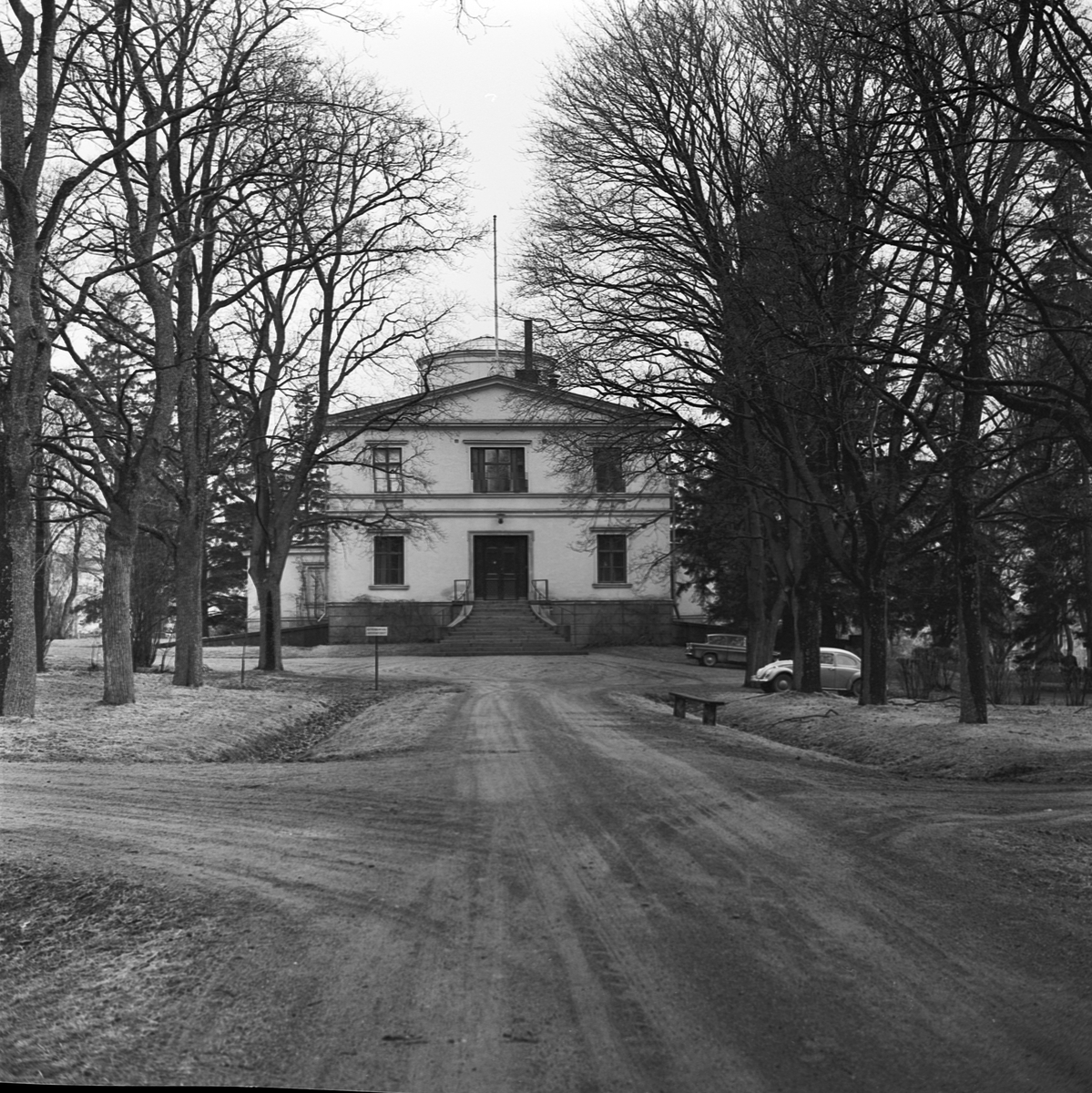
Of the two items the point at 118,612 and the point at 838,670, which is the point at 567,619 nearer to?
the point at 838,670

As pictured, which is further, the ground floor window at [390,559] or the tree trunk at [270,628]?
the ground floor window at [390,559]

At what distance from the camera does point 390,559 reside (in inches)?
2231

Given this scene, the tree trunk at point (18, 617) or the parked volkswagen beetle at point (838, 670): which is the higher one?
the tree trunk at point (18, 617)

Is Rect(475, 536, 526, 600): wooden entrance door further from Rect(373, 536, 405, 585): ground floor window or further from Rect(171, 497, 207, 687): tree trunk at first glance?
Rect(171, 497, 207, 687): tree trunk

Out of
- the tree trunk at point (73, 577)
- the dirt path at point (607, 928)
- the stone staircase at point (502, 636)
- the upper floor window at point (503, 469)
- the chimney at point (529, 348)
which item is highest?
the upper floor window at point (503, 469)

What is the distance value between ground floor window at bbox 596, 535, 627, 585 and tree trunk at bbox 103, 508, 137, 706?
3806 cm

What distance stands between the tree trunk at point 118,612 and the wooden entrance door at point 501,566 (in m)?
37.1

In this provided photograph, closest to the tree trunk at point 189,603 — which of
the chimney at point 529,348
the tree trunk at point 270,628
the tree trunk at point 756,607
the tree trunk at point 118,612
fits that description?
the tree trunk at point 118,612

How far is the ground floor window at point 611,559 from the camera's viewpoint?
57.2 meters

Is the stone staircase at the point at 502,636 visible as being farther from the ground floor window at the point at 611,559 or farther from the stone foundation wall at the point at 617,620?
the ground floor window at the point at 611,559

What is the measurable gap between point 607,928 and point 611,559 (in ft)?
168

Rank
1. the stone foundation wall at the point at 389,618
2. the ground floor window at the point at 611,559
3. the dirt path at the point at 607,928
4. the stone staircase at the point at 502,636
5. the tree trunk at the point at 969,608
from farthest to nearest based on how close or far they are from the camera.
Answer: the ground floor window at the point at 611,559
the stone foundation wall at the point at 389,618
the stone staircase at the point at 502,636
the tree trunk at the point at 969,608
the dirt path at the point at 607,928

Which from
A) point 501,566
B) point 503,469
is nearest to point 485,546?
point 501,566

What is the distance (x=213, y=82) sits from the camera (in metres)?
20.5
